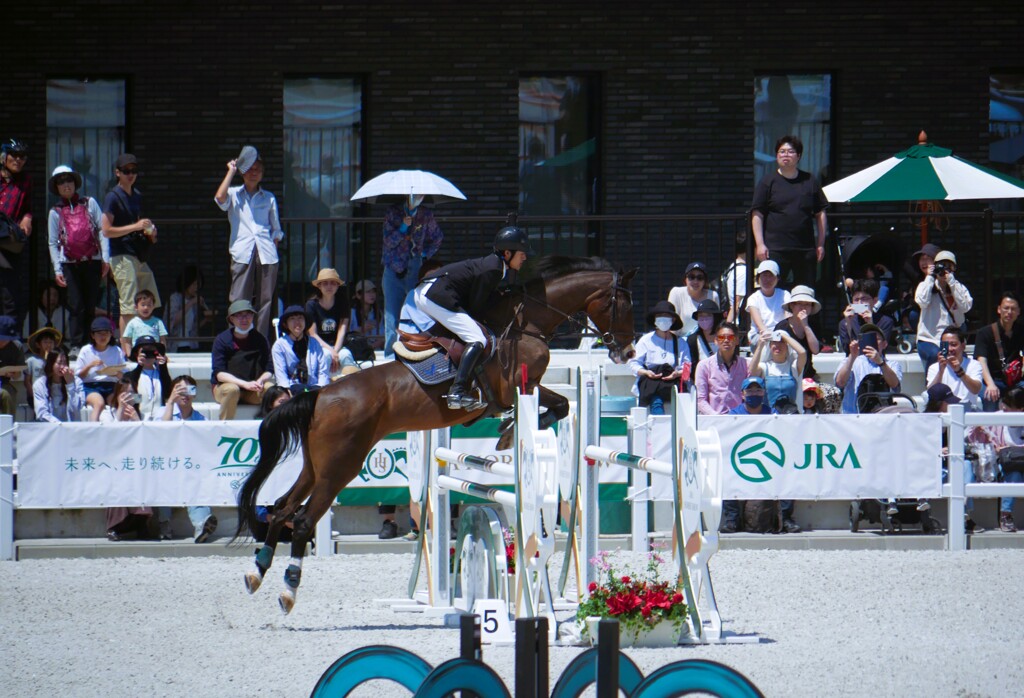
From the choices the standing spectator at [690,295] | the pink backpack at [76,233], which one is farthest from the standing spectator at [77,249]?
the standing spectator at [690,295]

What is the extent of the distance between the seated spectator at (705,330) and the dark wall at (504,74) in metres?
3.53

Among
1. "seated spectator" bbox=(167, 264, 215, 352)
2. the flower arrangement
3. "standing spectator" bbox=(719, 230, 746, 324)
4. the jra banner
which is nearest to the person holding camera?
"standing spectator" bbox=(719, 230, 746, 324)

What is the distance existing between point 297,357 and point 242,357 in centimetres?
59

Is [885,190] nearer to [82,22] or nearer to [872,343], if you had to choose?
[872,343]

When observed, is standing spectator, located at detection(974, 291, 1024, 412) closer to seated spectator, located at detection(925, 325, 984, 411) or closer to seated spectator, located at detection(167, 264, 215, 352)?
seated spectator, located at detection(925, 325, 984, 411)

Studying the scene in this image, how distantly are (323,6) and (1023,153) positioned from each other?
9562mm

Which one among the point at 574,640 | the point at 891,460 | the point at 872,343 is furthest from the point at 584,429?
the point at 872,343

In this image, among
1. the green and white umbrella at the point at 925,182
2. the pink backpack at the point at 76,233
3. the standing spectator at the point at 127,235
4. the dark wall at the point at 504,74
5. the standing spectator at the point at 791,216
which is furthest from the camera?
the dark wall at the point at 504,74

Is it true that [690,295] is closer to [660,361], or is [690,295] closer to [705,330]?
[705,330]

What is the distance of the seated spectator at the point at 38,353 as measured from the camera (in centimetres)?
1488

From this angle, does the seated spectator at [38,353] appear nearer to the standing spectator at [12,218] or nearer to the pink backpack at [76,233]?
the standing spectator at [12,218]

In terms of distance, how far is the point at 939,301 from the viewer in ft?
53.6

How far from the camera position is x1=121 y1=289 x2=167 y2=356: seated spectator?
15617 mm

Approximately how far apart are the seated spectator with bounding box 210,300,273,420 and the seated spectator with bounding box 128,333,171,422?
0.55 m
